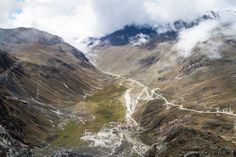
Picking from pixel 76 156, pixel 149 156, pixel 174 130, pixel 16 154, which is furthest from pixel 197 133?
pixel 16 154

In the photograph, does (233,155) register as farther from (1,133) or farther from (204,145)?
(1,133)

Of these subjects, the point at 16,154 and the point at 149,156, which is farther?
the point at 149,156

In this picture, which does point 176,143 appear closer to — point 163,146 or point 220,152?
point 163,146

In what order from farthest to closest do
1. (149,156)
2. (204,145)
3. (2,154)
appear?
(149,156) → (204,145) → (2,154)

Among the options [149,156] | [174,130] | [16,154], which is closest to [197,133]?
[174,130]

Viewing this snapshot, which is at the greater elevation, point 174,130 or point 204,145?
point 174,130

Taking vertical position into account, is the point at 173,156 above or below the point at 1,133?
below

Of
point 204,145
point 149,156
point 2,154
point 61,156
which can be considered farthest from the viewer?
point 149,156

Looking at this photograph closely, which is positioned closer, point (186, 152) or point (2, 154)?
point (2, 154)

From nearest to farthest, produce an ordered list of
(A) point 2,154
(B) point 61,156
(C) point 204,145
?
(A) point 2,154, (B) point 61,156, (C) point 204,145
